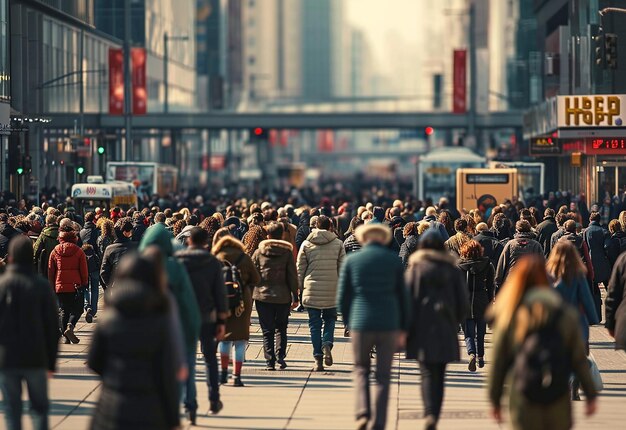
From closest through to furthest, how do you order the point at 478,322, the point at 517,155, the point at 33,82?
1. the point at 478,322
2. the point at 33,82
3. the point at 517,155

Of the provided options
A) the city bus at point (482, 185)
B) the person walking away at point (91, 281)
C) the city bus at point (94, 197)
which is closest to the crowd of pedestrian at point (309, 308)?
the person walking away at point (91, 281)

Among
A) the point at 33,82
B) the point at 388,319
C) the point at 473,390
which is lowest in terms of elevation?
the point at 473,390

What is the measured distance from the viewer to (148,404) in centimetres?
877

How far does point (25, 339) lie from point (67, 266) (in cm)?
893

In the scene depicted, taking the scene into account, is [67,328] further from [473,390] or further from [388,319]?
[388,319]

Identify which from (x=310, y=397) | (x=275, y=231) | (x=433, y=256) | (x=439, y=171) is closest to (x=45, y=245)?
(x=275, y=231)

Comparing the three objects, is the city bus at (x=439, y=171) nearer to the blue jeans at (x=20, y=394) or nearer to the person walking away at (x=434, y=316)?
the person walking away at (x=434, y=316)

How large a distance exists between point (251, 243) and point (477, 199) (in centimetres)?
2883

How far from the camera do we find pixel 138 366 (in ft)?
29.0

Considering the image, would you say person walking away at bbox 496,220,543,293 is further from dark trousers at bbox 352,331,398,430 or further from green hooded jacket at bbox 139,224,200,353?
green hooded jacket at bbox 139,224,200,353

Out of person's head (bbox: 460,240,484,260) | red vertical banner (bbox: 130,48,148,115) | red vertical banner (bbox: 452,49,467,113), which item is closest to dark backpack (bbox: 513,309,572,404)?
person's head (bbox: 460,240,484,260)

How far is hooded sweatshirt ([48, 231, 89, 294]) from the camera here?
790 inches

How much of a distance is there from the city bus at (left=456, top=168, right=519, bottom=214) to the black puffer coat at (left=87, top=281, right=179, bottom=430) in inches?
1554

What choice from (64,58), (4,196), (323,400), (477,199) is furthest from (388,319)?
(64,58)
